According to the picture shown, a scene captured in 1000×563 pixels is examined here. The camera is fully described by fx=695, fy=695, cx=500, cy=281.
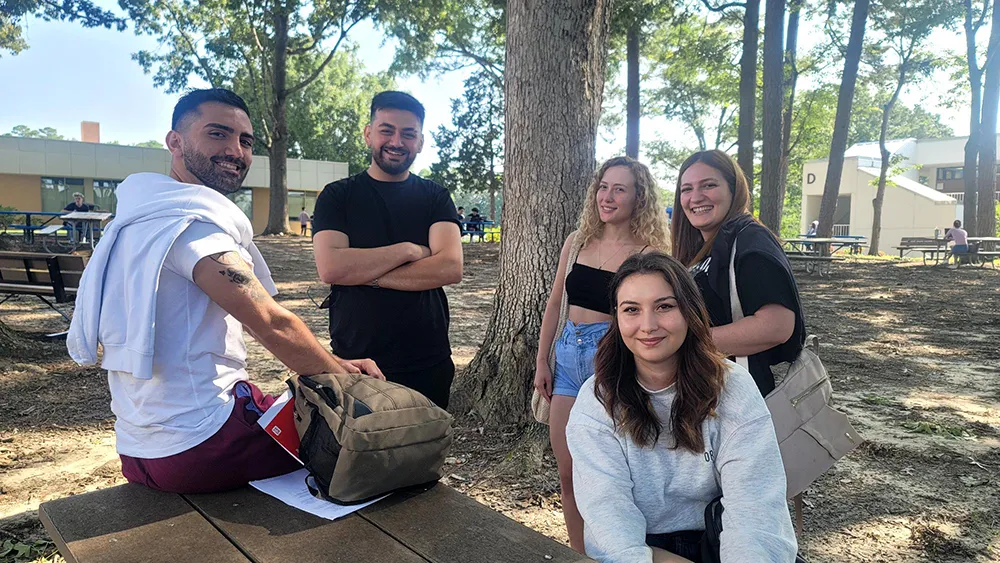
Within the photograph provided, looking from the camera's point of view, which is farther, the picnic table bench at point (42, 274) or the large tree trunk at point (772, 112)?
the large tree trunk at point (772, 112)

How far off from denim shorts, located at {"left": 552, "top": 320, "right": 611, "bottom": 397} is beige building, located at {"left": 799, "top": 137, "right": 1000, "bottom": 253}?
129 feet

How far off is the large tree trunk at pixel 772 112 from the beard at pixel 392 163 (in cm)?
1458

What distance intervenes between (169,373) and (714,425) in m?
1.47

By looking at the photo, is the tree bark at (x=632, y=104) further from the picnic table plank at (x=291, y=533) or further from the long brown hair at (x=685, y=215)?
the picnic table plank at (x=291, y=533)

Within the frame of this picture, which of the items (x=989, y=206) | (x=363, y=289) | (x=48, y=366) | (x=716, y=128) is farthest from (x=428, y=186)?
(x=716, y=128)

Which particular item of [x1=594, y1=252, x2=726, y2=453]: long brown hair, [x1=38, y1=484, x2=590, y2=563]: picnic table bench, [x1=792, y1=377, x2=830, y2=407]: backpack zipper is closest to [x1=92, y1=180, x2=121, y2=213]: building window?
[x1=38, y1=484, x2=590, y2=563]: picnic table bench

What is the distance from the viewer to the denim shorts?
2834 millimetres

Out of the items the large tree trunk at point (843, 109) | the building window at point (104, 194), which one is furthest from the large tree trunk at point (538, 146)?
the building window at point (104, 194)

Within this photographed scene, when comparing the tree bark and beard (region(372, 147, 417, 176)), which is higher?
the tree bark

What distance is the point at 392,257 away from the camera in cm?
295

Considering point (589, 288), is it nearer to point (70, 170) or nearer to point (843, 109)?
point (843, 109)

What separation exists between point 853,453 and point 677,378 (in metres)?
3.13

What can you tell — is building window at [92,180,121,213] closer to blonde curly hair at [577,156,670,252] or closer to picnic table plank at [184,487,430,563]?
blonde curly hair at [577,156,670,252]

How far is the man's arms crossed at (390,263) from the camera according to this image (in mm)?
2928
